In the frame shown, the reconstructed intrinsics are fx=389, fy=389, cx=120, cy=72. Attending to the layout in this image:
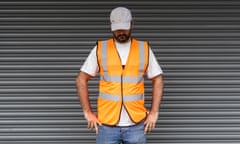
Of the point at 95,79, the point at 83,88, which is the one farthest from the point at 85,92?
the point at 95,79

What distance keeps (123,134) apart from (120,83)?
1.47 ft

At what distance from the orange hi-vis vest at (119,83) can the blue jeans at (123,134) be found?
59 millimetres

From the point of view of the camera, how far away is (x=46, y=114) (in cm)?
461

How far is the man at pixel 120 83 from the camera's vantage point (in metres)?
3.34

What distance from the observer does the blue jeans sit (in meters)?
3.37

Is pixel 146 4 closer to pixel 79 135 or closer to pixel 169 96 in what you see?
pixel 169 96

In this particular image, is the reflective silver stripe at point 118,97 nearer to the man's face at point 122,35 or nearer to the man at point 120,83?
the man at point 120,83

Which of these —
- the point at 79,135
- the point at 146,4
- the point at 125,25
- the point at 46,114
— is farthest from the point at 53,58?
the point at 125,25

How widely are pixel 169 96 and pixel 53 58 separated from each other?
56.8 inches

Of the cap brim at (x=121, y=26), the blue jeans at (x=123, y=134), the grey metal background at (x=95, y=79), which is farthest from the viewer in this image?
the grey metal background at (x=95, y=79)

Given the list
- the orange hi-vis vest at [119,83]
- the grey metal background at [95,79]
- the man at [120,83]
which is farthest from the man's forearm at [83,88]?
the grey metal background at [95,79]

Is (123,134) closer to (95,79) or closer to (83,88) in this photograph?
(83,88)

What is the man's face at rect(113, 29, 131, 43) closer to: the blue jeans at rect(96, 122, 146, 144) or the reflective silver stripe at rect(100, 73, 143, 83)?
the reflective silver stripe at rect(100, 73, 143, 83)

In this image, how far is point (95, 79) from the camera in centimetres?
455
